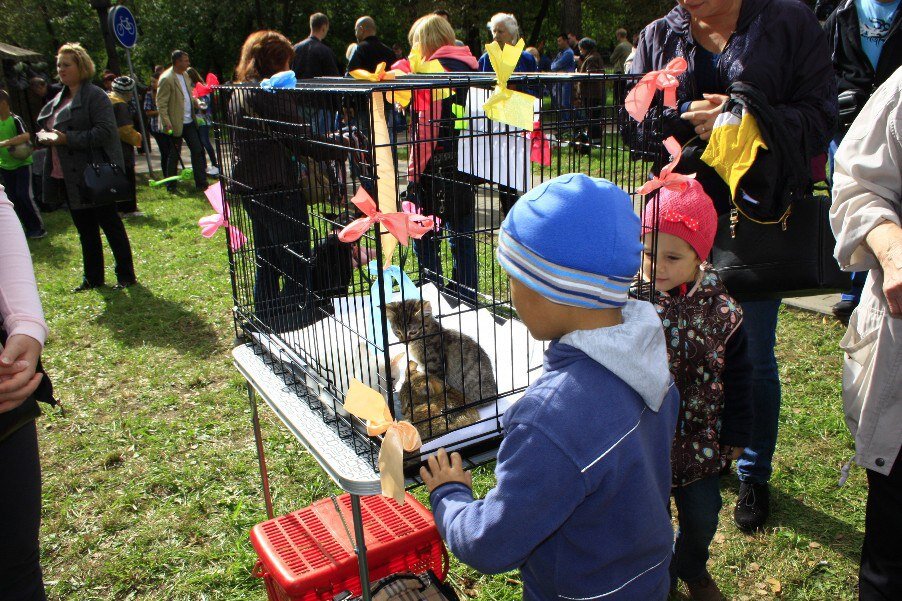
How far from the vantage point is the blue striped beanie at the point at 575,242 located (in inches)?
49.7

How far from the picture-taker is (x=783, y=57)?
2.34 meters

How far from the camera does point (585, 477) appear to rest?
1276 millimetres

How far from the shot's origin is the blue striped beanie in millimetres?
1263

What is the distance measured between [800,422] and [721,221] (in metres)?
1.60

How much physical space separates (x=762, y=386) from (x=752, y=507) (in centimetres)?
55

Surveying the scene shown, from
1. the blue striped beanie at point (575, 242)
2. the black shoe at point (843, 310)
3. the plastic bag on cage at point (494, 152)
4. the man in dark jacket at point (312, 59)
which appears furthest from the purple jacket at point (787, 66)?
the man in dark jacket at point (312, 59)

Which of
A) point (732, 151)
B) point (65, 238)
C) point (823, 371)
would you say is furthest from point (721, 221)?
point (65, 238)

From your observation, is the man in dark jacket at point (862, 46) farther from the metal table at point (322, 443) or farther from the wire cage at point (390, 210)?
the metal table at point (322, 443)

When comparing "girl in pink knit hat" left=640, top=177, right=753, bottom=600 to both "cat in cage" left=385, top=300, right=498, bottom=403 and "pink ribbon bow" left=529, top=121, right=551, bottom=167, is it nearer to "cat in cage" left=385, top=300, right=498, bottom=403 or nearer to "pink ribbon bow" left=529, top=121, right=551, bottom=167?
"pink ribbon bow" left=529, top=121, right=551, bottom=167

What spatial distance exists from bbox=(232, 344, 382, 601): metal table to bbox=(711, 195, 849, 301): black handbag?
1576 millimetres

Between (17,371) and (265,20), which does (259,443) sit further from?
(265,20)

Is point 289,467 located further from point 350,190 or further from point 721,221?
point 721,221

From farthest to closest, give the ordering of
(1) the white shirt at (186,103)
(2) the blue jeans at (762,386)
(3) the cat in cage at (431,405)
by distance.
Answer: (1) the white shirt at (186,103)
(2) the blue jeans at (762,386)
(3) the cat in cage at (431,405)

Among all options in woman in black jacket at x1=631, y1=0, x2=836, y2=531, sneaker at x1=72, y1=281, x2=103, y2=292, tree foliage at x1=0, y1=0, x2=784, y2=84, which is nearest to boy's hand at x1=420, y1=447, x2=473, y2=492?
woman in black jacket at x1=631, y1=0, x2=836, y2=531
